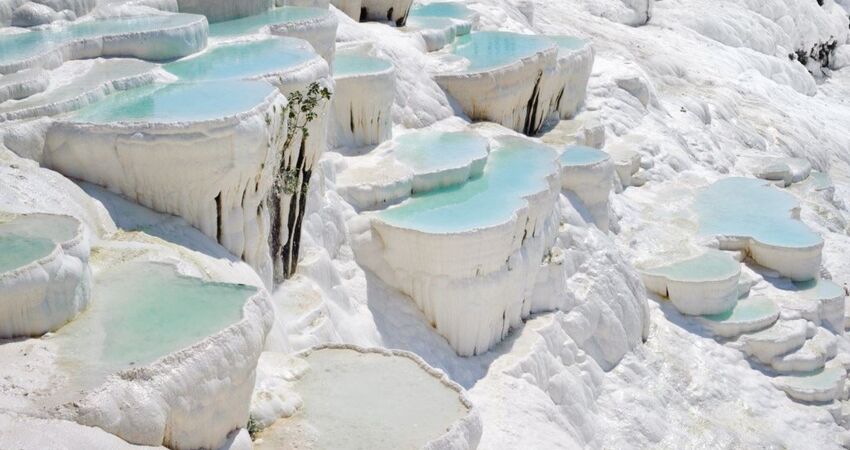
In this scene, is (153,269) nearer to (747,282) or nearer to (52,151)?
(52,151)

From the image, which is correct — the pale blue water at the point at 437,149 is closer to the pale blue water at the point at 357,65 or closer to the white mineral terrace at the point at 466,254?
the white mineral terrace at the point at 466,254

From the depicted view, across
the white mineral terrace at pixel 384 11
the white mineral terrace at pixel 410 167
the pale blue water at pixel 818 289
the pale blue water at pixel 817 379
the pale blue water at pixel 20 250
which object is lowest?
the pale blue water at pixel 817 379

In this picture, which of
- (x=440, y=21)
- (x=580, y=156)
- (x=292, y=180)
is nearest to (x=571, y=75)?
(x=440, y=21)

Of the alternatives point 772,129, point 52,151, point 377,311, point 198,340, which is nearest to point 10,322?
point 198,340

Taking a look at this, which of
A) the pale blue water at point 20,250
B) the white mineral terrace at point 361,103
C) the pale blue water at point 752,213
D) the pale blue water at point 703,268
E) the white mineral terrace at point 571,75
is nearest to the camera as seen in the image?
the pale blue water at point 20,250

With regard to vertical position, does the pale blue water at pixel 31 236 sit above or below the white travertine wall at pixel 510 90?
above

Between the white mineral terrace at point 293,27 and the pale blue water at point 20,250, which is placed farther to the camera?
the white mineral terrace at point 293,27

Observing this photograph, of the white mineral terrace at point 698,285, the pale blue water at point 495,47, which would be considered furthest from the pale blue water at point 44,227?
the white mineral terrace at point 698,285
